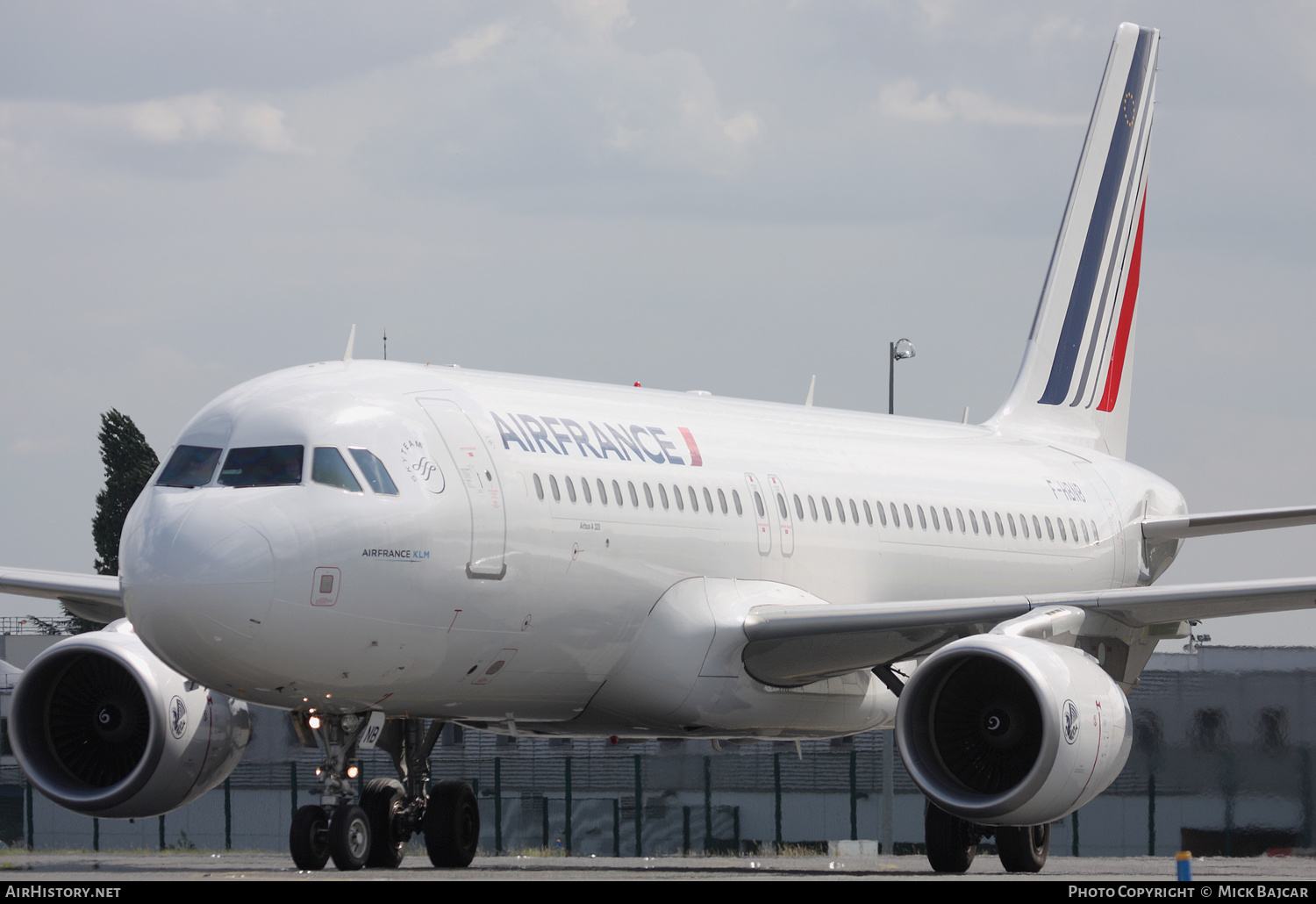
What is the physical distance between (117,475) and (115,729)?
149ft

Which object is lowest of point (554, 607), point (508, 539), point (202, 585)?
point (554, 607)

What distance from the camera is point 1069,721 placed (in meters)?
17.2

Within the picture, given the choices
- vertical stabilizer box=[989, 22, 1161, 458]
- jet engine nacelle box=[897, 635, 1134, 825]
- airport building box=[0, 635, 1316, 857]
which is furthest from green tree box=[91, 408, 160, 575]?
jet engine nacelle box=[897, 635, 1134, 825]

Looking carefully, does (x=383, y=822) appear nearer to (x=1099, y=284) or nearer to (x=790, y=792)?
(x=790, y=792)

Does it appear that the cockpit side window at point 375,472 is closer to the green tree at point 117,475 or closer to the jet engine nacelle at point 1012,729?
the jet engine nacelle at point 1012,729

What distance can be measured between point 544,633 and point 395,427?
230 cm

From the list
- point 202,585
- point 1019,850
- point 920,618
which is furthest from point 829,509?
point 202,585

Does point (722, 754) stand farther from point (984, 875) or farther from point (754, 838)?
point (984, 875)

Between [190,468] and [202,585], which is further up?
[190,468]

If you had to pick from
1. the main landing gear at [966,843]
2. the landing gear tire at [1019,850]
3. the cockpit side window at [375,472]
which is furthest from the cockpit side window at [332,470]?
the landing gear tire at [1019,850]

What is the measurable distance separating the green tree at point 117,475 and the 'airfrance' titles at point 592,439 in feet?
141

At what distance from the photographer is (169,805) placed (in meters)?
19.3
